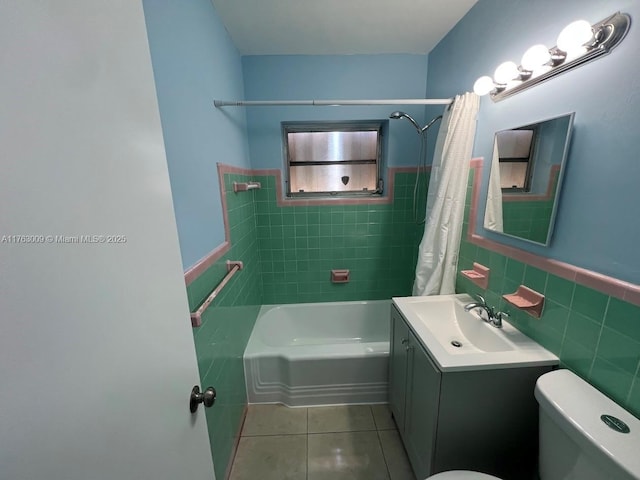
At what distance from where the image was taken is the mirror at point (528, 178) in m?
0.99

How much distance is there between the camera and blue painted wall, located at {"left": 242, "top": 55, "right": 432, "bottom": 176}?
77.8 inches

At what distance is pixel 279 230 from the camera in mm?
2250

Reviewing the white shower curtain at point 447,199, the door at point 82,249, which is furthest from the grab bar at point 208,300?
the white shower curtain at point 447,199

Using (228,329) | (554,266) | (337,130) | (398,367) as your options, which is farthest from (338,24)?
(398,367)

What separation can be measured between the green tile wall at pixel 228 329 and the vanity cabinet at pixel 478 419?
0.98 meters

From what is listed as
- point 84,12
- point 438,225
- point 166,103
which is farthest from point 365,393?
point 84,12

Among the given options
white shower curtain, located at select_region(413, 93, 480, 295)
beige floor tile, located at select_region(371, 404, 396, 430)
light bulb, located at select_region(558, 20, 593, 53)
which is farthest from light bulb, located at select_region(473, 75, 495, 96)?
beige floor tile, located at select_region(371, 404, 396, 430)

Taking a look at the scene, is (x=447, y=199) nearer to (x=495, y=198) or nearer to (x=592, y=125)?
(x=495, y=198)

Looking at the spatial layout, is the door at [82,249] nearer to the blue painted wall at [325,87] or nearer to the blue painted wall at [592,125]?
the blue painted wall at [592,125]

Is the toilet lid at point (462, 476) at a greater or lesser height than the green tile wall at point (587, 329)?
lesser

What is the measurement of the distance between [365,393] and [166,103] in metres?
2.01

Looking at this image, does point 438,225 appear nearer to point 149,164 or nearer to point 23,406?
point 149,164

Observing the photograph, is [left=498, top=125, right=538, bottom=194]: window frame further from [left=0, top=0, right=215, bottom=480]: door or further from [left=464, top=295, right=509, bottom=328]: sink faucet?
[left=0, top=0, right=215, bottom=480]: door

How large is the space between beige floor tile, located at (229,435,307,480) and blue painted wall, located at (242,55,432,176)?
6.44ft
